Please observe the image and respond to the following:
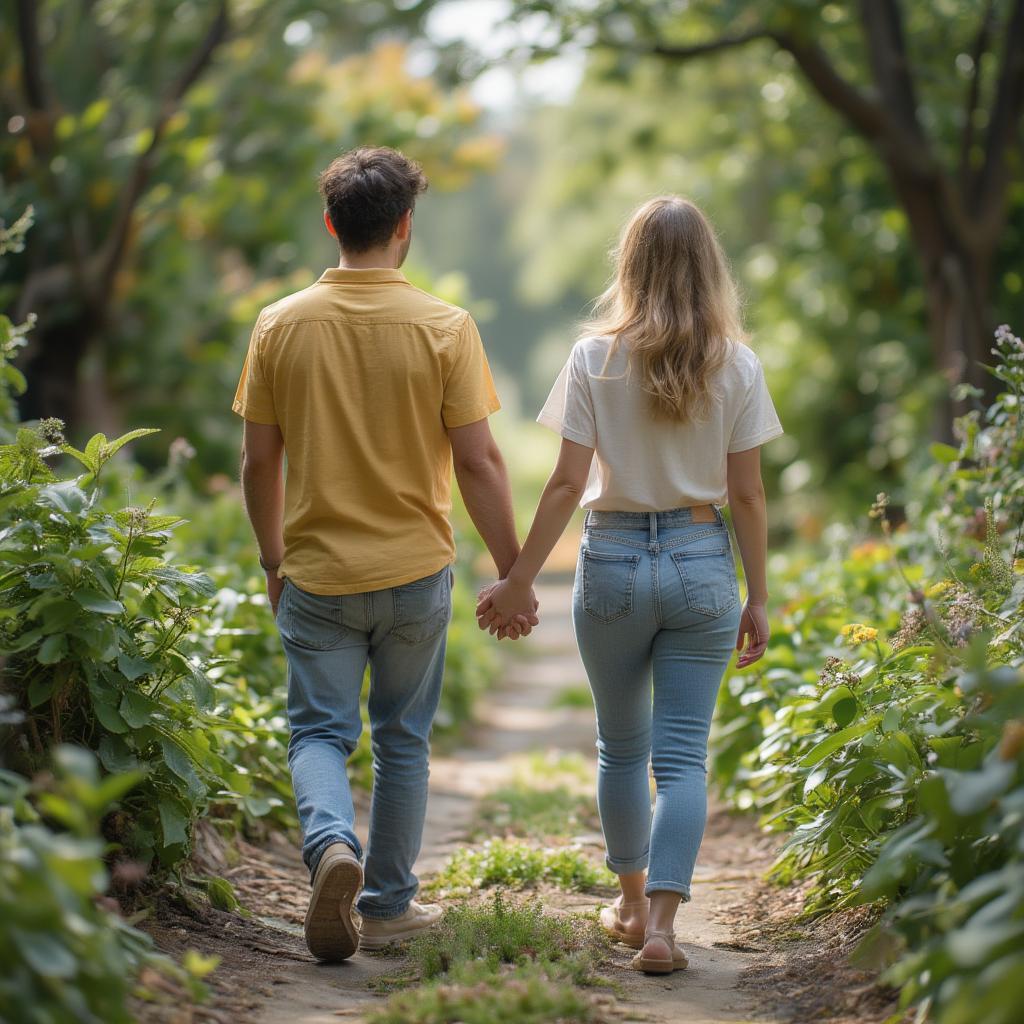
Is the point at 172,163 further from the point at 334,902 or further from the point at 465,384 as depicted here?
the point at 334,902

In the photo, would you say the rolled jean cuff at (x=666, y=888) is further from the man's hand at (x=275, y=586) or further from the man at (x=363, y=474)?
the man's hand at (x=275, y=586)

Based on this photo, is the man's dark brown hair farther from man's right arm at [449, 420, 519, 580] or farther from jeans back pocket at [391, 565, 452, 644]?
jeans back pocket at [391, 565, 452, 644]

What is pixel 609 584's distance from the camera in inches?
121

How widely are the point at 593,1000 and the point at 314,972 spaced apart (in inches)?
29.2

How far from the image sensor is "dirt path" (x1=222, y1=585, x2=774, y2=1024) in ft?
9.07

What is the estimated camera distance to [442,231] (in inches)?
1897

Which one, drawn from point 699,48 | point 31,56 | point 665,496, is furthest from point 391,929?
point 699,48

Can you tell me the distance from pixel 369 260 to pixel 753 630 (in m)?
1.34

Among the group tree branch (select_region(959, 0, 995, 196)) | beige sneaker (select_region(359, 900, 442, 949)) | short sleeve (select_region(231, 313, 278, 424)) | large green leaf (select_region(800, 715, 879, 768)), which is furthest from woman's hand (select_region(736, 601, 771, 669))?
tree branch (select_region(959, 0, 995, 196))

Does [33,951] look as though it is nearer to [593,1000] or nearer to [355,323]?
[593,1000]

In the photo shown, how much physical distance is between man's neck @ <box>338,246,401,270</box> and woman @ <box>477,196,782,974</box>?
0.52 m

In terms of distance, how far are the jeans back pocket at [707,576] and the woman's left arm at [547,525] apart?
29 centimetres

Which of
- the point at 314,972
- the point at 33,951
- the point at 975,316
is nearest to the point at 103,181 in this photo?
the point at 975,316

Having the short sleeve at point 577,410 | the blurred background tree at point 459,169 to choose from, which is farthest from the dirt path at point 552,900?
the blurred background tree at point 459,169
